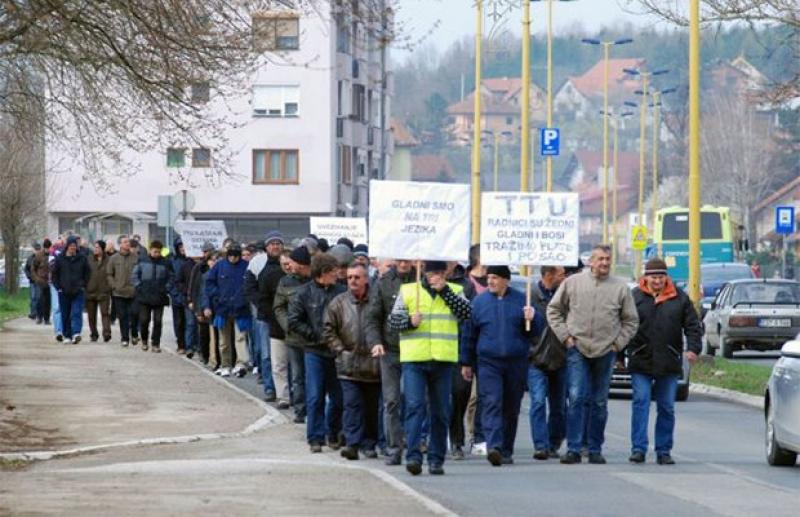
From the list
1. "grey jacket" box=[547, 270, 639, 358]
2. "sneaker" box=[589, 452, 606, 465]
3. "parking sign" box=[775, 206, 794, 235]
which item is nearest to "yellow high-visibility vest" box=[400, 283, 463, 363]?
"grey jacket" box=[547, 270, 639, 358]

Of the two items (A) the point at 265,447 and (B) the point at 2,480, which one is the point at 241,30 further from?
(B) the point at 2,480

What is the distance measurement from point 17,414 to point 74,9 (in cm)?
547

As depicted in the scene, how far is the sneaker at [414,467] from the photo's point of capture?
699 inches

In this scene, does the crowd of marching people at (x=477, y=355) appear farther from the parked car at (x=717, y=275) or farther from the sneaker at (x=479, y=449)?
the parked car at (x=717, y=275)

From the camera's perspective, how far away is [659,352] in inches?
759

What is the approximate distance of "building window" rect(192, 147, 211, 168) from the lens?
81.7 ft

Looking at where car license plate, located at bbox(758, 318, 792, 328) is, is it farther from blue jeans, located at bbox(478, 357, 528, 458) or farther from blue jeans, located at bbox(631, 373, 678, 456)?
blue jeans, located at bbox(478, 357, 528, 458)

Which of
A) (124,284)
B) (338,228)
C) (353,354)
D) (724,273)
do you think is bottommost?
(353,354)

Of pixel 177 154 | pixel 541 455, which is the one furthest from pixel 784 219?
pixel 541 455

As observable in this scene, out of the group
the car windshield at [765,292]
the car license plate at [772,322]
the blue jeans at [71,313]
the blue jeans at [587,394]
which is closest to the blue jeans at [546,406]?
the blue jeans at [587,394]

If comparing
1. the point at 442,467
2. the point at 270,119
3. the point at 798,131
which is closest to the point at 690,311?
the point at 442,467

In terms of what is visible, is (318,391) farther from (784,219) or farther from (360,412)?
(784,219)

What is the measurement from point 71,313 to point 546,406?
2031 centimetres

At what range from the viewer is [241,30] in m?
21.6
